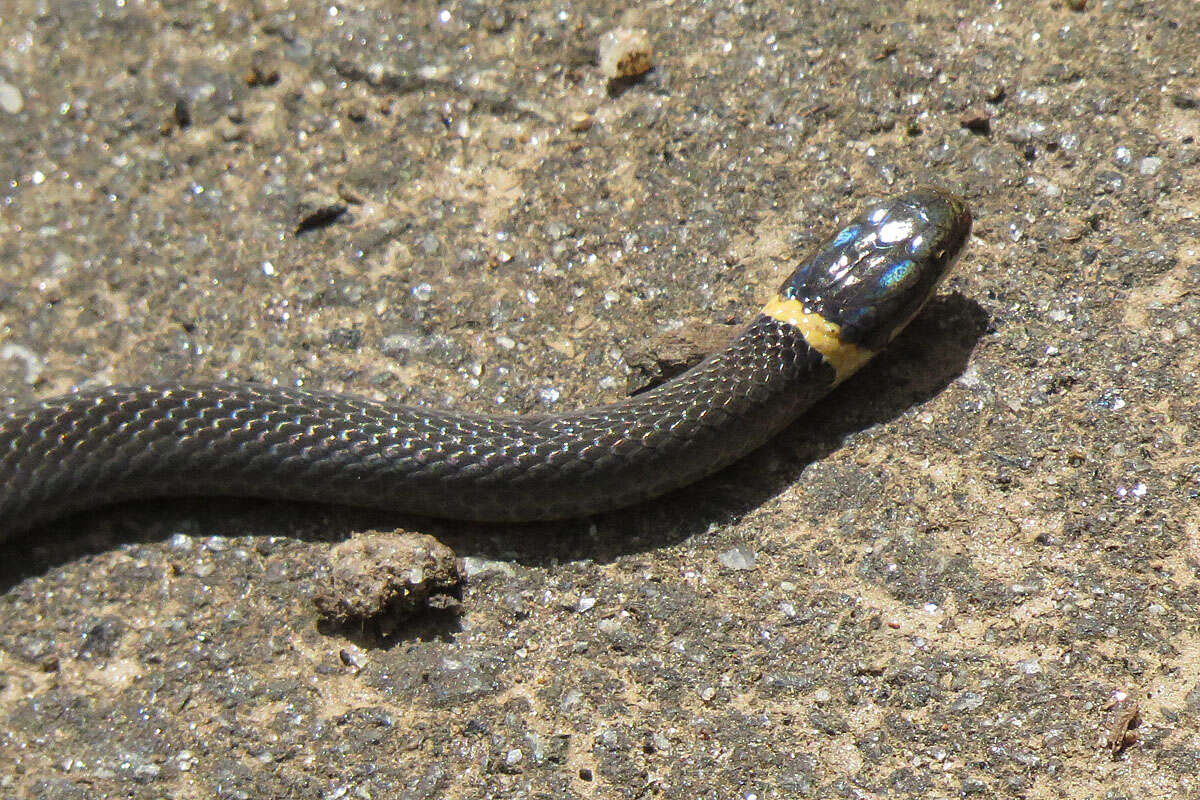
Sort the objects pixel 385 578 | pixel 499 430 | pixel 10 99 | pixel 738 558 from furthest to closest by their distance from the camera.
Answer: pixel 10 99
pixel 499 430
pixel 738 558
pixel 385 578

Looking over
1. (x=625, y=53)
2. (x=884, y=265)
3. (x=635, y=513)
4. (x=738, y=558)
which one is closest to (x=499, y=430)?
(x=635, y=513)

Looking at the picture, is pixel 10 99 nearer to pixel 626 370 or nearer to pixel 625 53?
pixel 625 53

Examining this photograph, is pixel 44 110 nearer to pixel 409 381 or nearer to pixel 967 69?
pixel 409 381

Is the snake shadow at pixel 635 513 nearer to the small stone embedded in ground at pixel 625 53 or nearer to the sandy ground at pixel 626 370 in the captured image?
the sandy ground at pixel 626 370

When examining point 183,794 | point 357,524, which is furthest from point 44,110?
point 183,794

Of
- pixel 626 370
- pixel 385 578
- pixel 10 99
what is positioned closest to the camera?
pixel 385 578

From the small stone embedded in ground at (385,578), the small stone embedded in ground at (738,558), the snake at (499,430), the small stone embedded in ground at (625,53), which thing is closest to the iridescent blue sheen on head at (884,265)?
the snake at (499,430)
